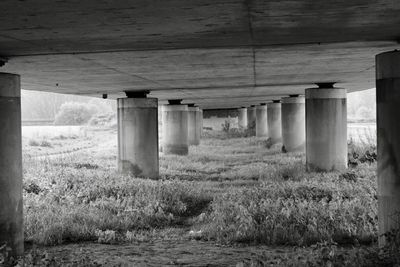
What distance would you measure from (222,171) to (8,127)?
13.9 metres

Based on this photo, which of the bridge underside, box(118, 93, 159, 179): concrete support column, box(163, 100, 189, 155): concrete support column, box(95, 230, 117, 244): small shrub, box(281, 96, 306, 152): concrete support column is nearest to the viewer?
the bridge underside

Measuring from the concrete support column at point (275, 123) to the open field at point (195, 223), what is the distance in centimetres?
2261

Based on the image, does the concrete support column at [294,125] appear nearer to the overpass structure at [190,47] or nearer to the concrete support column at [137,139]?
the concrete support column at [137,139]

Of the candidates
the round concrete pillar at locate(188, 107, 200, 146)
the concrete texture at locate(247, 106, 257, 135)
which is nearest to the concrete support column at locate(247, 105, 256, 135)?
the concrete texture at locate(247, 106, 257, 135)

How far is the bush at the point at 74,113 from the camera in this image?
103 metres

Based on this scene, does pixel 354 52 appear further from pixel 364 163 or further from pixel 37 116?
pixel 37 116

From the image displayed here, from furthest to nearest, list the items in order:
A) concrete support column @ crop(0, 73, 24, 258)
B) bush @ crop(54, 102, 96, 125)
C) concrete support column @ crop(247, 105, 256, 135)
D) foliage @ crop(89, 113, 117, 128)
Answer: bush @ crop(54, 102, 96, 125) < foliage @ crop(89, 113, 117, 128) < concrete support column @ crop(247, 105, 256, 135) < concrete support column @ crop(0, 73, 24, 258)

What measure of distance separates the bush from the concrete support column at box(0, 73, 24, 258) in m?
95.7

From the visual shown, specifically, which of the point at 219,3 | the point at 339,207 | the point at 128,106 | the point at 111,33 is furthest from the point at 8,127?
the point at 128,106

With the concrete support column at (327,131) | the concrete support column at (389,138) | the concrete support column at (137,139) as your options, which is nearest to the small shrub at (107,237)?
the concrete support column at (389,138)

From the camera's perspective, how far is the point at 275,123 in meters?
39.1

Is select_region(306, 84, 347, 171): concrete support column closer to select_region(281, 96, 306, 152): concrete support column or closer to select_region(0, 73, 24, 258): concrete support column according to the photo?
select_region(281, 96, 306, 152): concrete support column

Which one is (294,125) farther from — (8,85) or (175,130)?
(8,85)

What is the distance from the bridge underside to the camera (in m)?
5.66
